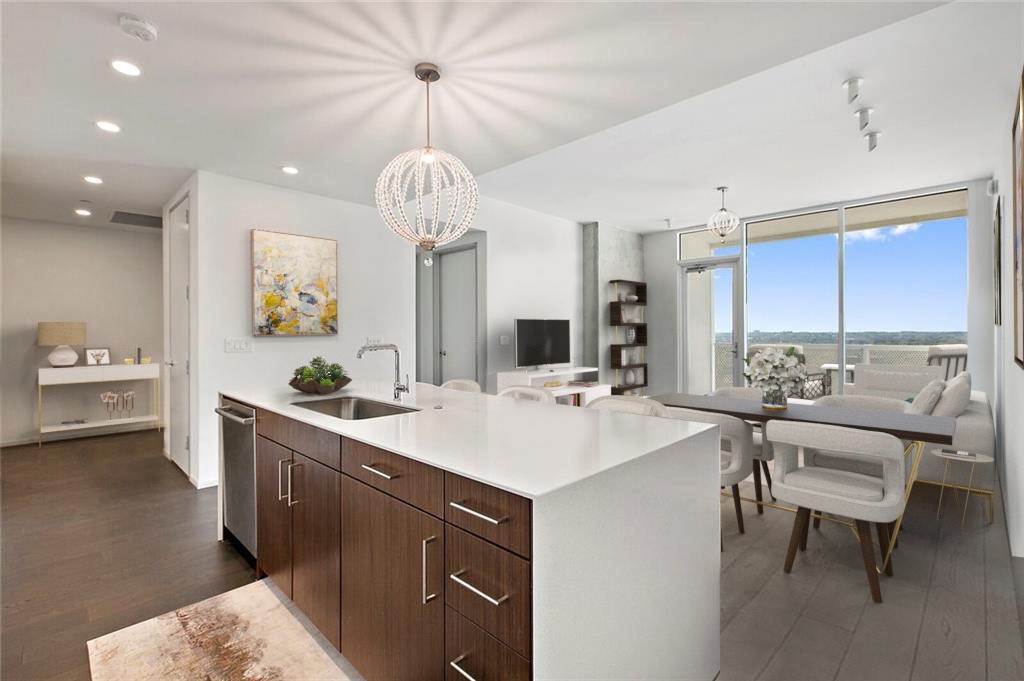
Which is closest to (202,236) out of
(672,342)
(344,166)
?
(344,166)

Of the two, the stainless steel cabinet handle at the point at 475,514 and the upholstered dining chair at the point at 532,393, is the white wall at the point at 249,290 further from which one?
the stainless steel cabinet handle at the point at 475,514

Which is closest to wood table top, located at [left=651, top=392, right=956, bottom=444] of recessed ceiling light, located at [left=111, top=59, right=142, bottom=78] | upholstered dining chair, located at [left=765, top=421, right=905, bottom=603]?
upholstered dining chair, located at [left=765, top=421, right=905, bottom=603]

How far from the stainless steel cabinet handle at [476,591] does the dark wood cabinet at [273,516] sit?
114 centimetres

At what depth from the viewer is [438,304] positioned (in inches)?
260

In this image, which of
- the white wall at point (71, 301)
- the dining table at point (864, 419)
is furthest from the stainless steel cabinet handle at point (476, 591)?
the white wall at point (71, 301)

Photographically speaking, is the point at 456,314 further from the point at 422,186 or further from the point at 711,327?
the point at 422,186

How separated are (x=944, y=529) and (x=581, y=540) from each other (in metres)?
3.08

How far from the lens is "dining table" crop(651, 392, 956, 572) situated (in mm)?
2330

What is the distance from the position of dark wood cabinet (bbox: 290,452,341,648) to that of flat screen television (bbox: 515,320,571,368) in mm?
3907

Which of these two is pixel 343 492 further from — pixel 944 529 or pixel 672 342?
pixel 672 342

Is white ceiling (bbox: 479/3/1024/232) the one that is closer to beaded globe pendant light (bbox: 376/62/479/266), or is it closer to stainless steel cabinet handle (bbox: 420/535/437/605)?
beaded globe pendant light (bbox: 376/62/479/266)

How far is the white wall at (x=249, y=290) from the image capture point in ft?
12.8

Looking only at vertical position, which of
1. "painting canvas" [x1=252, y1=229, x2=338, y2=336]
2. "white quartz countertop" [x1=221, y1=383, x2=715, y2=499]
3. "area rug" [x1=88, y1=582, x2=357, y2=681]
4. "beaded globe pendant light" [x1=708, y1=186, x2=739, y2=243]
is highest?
"beaded globe pendant light" [x1=708, y1=186, x2=739, y2=243]

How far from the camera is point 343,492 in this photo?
65.0 inches
